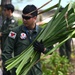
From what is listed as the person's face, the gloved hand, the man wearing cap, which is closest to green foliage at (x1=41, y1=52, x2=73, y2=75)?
the man wearing cap

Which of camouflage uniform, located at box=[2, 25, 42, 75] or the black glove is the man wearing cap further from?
the black glove

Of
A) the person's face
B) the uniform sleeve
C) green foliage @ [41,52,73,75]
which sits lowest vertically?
green foliage @ [41,52,73,75]

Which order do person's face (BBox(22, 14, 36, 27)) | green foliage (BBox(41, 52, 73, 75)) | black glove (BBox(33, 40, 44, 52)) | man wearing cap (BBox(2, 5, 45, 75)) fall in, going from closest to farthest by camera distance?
black glove (BBox(33, 40, 44, 52)) → person's face (BBox(22, 14, 36, 27)) → man wearing cap (BBox(2, 5, 45, 75)) → green foliage (BBox(41, 52, 73, 75))

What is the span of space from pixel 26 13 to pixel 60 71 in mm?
2756

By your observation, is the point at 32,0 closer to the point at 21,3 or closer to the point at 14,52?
the point at 21,3

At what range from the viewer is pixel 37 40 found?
408 centimetres

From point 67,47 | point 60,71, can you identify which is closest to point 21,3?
point 67,47

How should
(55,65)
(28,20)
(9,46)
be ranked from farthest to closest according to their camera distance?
(55,65)
(9,46)
(28,20)

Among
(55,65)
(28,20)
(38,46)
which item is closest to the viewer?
(38,46)

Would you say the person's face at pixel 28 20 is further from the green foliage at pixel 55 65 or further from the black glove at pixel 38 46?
the green foliage at pixel 55 65

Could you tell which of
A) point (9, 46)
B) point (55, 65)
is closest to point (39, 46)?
point (9, 46)

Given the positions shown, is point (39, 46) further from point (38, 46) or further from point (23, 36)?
point (23, 36)

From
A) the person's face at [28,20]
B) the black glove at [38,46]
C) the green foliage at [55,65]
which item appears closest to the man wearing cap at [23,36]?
the person's face at [28,20]

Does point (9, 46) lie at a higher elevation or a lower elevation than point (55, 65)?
higher
